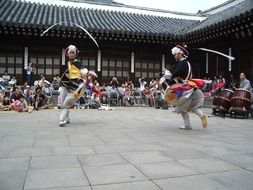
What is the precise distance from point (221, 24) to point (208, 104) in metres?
3.93

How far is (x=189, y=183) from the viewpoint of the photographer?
2.60 metres

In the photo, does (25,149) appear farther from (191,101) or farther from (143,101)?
(143,101)

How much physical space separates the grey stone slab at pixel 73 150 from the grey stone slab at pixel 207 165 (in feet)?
4.24

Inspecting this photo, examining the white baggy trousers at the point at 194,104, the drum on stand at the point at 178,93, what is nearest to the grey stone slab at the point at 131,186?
the drum on stand at the point at 178,93

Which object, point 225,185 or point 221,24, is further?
point 221,24

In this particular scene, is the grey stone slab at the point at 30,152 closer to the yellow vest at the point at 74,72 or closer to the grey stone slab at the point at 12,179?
the grey stone slab at the point at 12,179

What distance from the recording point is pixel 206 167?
3135mm

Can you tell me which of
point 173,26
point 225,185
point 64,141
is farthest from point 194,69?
point 225,185

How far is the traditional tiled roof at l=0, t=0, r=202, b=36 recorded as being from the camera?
46.9ft

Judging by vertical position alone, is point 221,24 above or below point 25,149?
above

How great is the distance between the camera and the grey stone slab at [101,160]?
325cm

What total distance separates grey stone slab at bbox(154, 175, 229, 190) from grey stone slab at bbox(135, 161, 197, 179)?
0.13 meters

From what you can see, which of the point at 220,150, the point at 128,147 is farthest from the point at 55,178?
the point at 220,150

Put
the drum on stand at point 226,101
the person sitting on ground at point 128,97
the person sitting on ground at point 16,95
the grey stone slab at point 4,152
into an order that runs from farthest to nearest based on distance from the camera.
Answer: the person sitting on ground at point 128,97 → the person sitting on ground at point 16,95 → the drum on stand at point 226,101 → the grey stone slab at point 4,152
